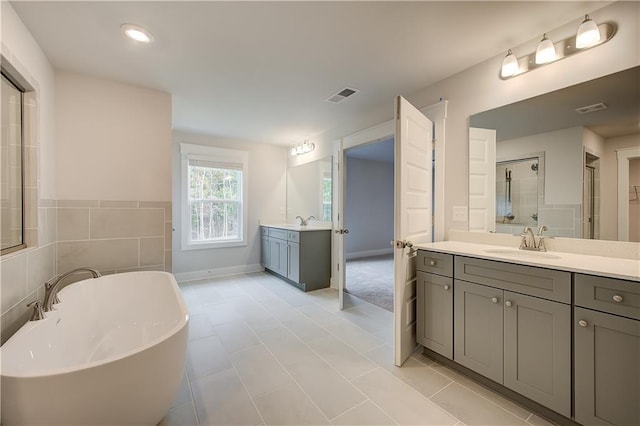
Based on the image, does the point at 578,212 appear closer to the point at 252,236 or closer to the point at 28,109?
the point at 28,109

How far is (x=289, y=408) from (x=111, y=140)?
8.79 ft

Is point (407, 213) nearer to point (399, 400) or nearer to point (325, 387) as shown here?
point (399, 400)

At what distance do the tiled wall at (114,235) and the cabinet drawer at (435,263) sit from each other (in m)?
2.39

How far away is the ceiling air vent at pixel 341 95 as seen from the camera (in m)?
2.74

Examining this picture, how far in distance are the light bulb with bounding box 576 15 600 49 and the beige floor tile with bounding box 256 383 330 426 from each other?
2661 millimetres

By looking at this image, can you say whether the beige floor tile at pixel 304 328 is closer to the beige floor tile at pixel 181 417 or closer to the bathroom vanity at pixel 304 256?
the bathroom vanity at pixel 304 256

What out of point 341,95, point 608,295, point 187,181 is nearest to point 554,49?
point 608,295

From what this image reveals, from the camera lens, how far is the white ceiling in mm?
1624

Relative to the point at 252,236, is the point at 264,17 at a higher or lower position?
higher

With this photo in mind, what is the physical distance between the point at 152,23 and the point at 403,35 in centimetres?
165

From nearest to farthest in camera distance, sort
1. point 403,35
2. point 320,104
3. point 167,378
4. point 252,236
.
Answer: point 167,378 < point 403,35 < point 320,104 < point 252,236

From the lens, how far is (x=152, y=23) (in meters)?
1.75

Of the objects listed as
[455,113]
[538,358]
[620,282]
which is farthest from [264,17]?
[538,358]

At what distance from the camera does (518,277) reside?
1.57m
